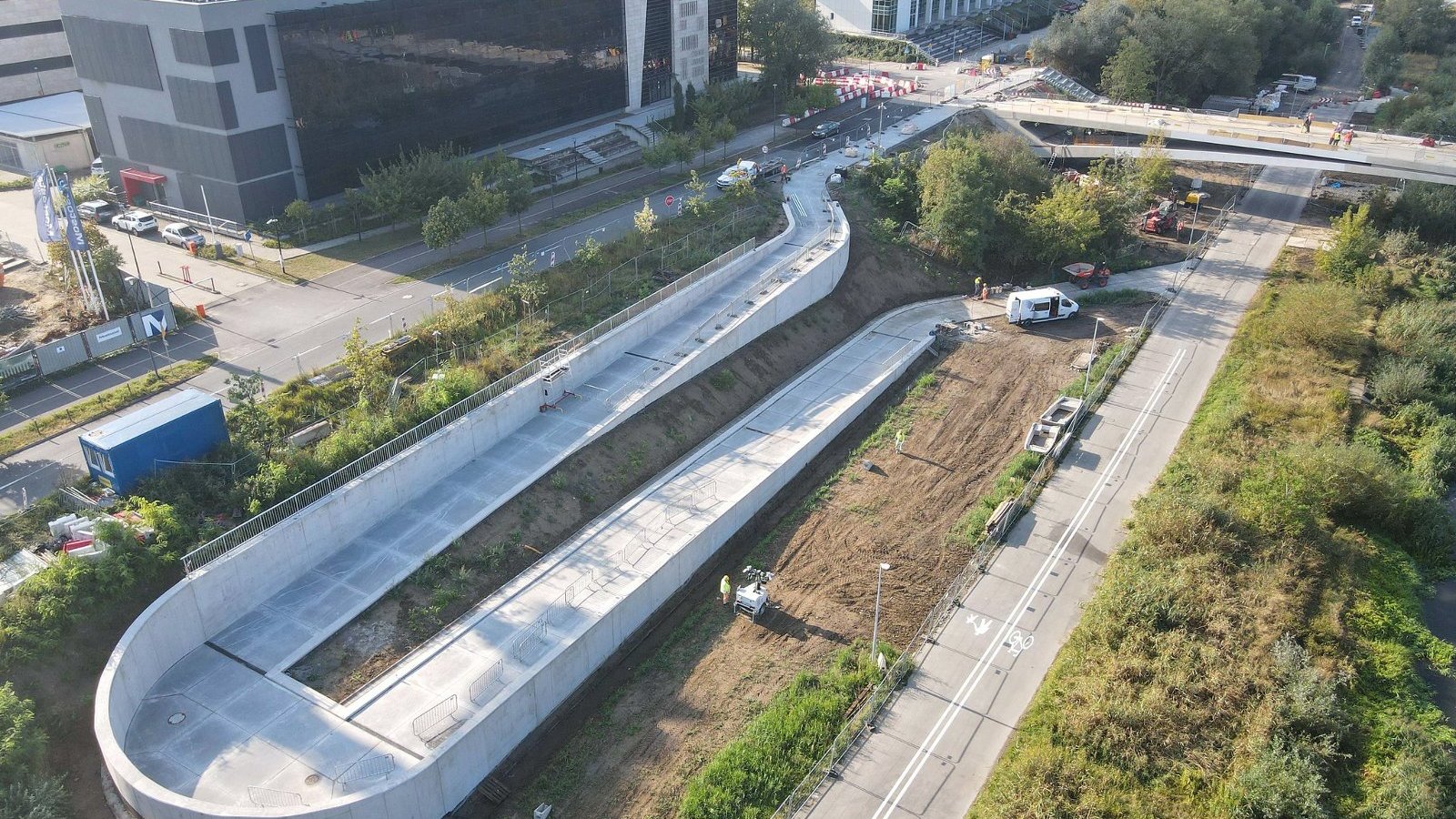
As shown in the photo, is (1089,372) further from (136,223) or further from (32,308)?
(136,223)

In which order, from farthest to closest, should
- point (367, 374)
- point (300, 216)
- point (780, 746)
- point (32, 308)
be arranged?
point (300, 216)
point (32, 308)
point (367, 374)
point (780, 746)

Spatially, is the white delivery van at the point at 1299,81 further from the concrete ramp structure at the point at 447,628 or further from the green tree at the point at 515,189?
the green tree at the point at 515,189

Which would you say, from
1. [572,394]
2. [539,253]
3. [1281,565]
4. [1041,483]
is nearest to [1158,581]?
[1281,565]

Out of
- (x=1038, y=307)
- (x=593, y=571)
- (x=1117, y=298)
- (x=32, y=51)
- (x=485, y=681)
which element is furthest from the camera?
(x=32, y=51)

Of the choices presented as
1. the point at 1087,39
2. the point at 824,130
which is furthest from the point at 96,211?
the point at 1087,39

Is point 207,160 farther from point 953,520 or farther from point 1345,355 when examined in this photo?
point 1345,355

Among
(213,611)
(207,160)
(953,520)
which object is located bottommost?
(953,520)
